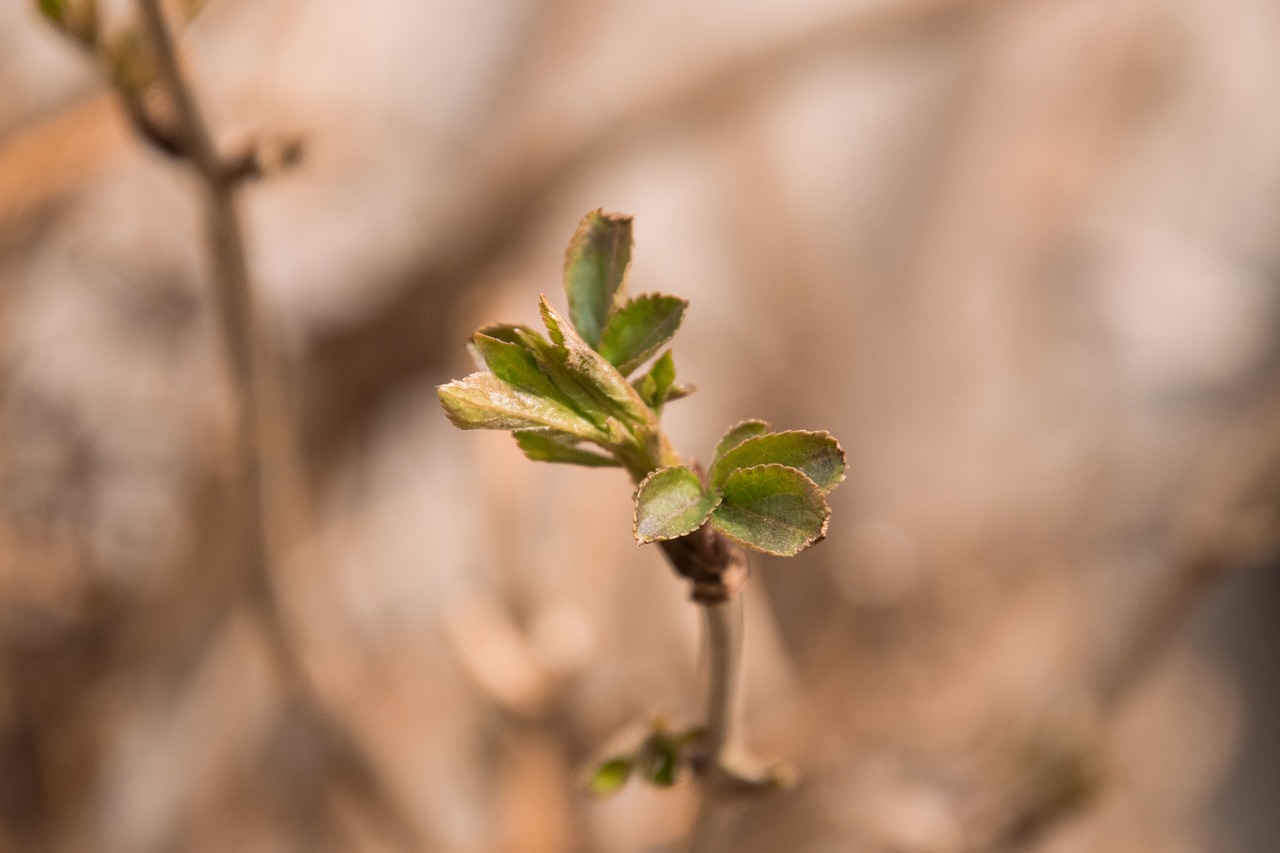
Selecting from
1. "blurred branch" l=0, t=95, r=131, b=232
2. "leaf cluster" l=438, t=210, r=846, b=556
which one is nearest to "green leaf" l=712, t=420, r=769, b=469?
"leaf cluster" l=438, t=210, r=846, b=556

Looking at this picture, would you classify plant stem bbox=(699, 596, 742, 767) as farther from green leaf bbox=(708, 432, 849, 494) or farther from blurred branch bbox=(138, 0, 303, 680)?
blurred branch bbox=(138, 0, 303, 680)

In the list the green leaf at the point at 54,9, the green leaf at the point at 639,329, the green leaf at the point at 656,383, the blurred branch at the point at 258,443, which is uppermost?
the green leaf at the point at 54,9

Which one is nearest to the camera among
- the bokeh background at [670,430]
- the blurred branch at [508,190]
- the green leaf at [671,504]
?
the green leaf at [671,504]

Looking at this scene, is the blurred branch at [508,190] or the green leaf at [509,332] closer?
the green leaf at [509,332]

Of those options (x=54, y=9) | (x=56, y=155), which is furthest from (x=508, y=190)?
(x=54, y=9)

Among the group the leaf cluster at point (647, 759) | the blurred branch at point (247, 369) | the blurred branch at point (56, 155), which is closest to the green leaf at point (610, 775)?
the leaf cluster at point (647, 759)

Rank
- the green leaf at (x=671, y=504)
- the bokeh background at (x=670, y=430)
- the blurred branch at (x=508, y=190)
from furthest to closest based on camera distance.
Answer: the blurred branch at (x=508, y=190) → the bokeh background at (x=670, y=430) → the green leaf at (x=671, y=504)

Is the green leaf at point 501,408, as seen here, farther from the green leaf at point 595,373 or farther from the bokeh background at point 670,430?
the bokeh background at point 670,430
